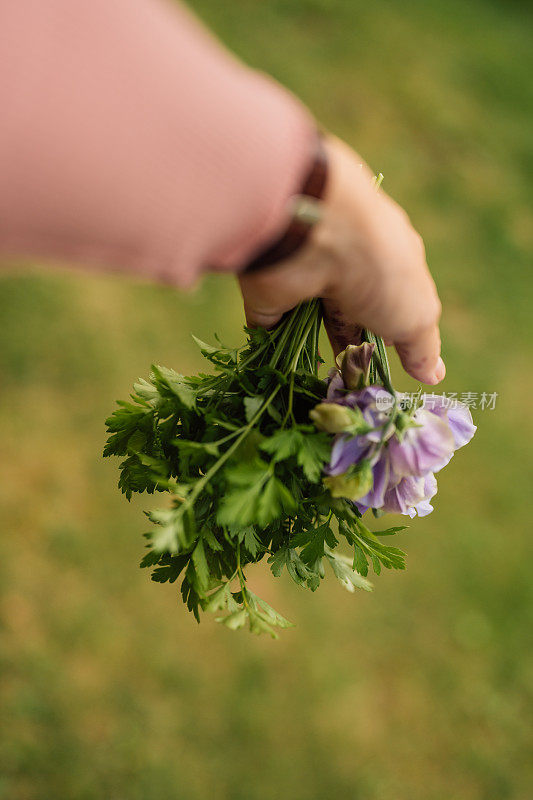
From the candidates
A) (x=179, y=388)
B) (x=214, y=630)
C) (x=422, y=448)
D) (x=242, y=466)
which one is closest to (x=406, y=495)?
(x=422, y=448)

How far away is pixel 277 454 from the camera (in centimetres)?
69

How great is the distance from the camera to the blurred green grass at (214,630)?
1735 millimetres

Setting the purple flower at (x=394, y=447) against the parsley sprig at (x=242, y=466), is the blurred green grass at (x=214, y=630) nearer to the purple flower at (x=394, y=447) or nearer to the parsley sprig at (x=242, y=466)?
the parsley sprig at (x=242, y=466)

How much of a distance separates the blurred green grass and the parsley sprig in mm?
1100

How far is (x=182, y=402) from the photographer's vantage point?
76 cm

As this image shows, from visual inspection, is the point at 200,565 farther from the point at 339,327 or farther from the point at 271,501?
the point at 339,327

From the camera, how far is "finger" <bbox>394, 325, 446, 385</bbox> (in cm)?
71

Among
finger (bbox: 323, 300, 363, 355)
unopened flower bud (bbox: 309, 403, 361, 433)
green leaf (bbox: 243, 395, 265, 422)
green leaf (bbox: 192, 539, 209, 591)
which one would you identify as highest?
finger (bbox: 323, 300, 363, 355)

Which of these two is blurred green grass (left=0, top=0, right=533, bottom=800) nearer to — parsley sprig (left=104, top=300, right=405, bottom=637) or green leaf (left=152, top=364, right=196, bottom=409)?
parsley sprig (left=104, top=300, right=405, bottom=637)

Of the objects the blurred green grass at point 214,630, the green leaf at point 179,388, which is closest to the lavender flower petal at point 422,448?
the green leaf at point 179,388

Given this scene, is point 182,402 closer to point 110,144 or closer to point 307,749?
point 110,144

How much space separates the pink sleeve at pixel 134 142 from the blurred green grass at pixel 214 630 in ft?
5.04

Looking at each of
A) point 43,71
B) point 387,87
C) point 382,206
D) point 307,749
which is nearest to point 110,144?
point 43,71

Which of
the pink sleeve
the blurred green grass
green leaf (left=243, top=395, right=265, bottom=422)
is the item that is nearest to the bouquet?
green leaf (left=243, top=395, right=265, bottom=422)
